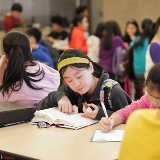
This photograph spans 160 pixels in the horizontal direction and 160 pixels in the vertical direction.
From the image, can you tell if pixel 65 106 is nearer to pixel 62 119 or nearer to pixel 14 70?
pixel 62 119

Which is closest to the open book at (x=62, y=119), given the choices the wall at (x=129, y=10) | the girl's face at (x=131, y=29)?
the girl's face at (x=131, y=29)

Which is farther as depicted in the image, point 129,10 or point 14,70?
point 129,10

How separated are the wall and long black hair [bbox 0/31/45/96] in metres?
4.95

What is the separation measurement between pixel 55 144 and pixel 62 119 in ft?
0.94

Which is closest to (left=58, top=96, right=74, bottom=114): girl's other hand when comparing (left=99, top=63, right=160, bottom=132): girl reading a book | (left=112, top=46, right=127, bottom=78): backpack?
(left=99, top=63, right=160, bottom=132): girl reading a book

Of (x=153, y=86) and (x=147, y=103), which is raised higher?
(x=153, y=86)

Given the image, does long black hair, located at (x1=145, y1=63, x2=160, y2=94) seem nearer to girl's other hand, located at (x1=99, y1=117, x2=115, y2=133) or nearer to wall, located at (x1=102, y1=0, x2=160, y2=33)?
girl's other hand, located at (x1=99, y1=117, x2=115, y2=133)

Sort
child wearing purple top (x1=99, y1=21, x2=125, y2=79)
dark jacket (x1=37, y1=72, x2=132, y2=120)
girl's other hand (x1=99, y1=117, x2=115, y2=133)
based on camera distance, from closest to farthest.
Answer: girl's other hand (x1=99, y1=117, x2=115, y2=133), dark jacket (x1=37, y1=72, x2=132, y2=120), child wearing purple top (x1=99, y1=21, x2=125, y2=79)

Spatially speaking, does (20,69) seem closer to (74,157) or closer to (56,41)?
(74,157)

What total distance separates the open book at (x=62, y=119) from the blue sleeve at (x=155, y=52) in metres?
1.70

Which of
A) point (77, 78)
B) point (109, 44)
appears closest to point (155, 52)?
point (109, 44)

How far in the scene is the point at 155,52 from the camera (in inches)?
121

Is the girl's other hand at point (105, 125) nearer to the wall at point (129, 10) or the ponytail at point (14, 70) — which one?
the ponytail at point (14, 70)

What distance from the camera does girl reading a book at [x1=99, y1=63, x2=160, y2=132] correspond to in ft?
4.14
